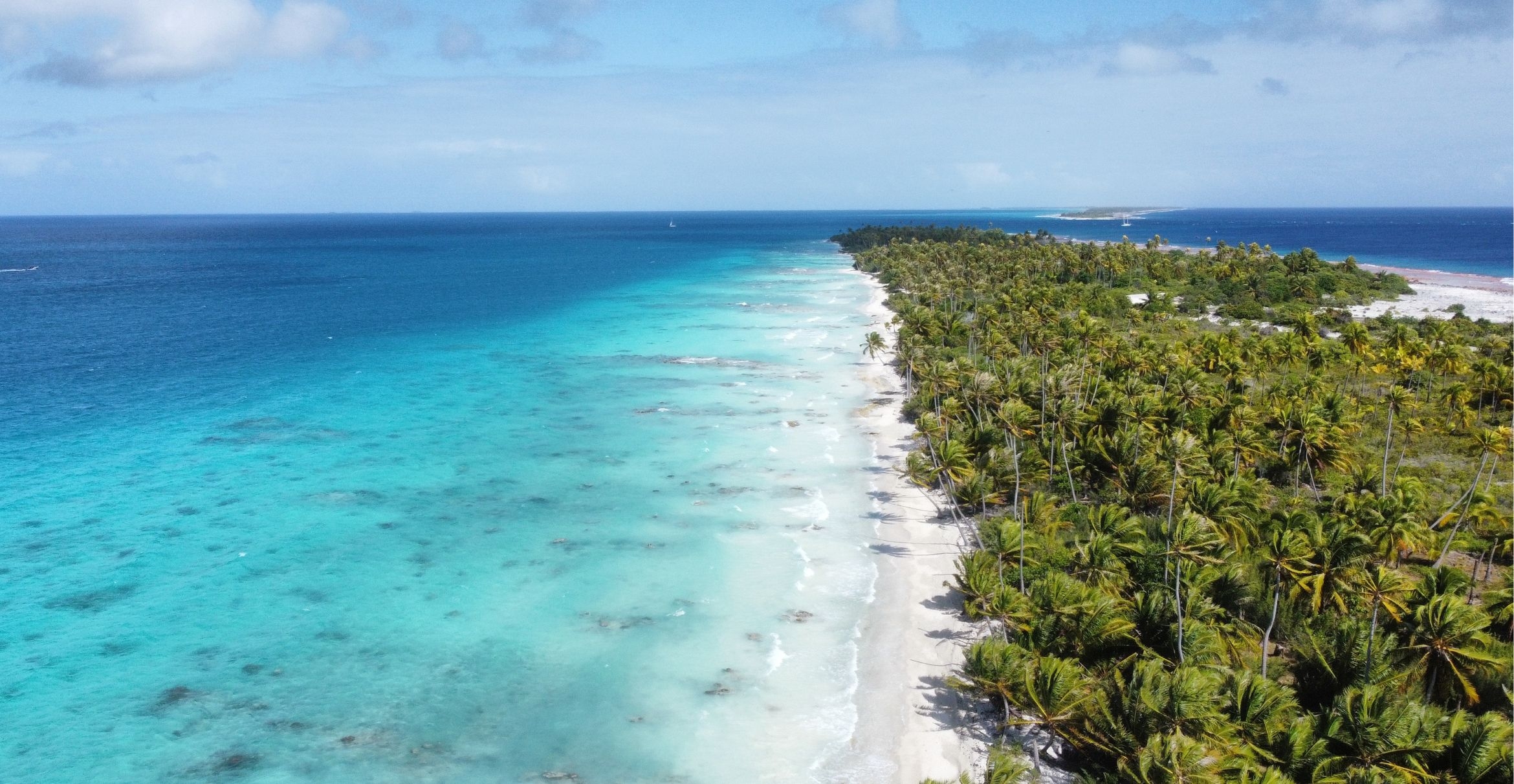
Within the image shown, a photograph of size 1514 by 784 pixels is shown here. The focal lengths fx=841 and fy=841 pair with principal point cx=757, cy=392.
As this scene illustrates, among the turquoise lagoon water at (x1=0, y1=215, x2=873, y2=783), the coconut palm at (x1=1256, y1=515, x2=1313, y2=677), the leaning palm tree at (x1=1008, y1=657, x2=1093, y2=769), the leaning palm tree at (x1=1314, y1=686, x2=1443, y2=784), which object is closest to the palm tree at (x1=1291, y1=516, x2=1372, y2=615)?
the coconut palm at (x1=1256, y1=515, x2=1313, y2=677)

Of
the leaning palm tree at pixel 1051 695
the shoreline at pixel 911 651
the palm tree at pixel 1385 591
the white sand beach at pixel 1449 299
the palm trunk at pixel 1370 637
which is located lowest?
the shoreline at pixel 911 651

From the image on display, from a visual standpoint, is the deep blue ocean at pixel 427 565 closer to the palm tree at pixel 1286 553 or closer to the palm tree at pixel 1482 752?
the palm tree at pixel 1286 553

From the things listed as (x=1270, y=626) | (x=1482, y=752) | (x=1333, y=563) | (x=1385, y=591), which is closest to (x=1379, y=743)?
(x=1482, y=752)

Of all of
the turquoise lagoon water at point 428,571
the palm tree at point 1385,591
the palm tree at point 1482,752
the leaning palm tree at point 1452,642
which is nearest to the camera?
the palm tree at point 1482,752

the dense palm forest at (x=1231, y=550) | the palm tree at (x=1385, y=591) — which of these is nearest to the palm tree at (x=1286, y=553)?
the dense palm forest at (x=1231, y=550)

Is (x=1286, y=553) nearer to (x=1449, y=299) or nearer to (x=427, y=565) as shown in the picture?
(x=427, y=565)

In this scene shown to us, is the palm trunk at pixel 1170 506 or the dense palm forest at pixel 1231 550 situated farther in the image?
the palm trunk at pixel 1170 506

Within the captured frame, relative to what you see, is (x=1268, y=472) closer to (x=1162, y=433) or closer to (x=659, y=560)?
(x=1162, y=433)
